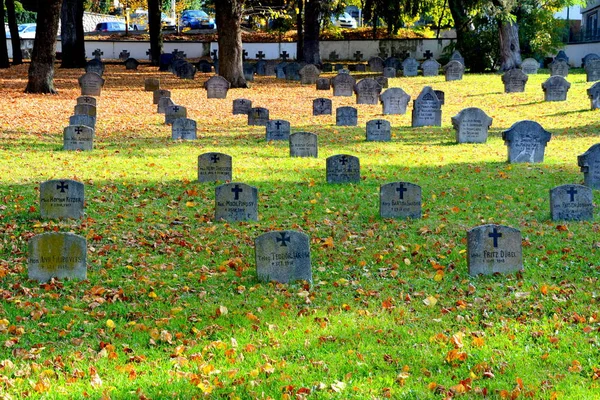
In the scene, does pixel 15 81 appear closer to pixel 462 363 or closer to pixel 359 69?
pixel 359 69

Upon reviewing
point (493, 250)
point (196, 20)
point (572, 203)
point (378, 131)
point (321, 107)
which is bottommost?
point (493, 250)

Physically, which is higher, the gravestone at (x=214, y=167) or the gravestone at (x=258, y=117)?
the gravestone at (x=258, y=117)

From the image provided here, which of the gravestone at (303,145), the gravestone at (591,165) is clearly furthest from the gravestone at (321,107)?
the gravestone at (591,165)

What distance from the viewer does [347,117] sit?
22.5 m

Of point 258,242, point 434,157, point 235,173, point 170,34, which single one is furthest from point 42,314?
point 170,34

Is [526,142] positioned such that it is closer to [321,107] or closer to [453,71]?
[321,107]

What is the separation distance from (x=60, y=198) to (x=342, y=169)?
465cm

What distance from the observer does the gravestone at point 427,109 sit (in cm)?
2205

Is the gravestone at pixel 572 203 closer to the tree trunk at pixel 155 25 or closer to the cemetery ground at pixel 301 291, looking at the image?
the cemetery ground at pixel 301 291

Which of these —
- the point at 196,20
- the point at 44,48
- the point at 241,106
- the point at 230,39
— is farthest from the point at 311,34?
the point at 196,20

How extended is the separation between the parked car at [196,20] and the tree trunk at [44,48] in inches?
1437

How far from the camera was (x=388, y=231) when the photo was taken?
11352 millimetres

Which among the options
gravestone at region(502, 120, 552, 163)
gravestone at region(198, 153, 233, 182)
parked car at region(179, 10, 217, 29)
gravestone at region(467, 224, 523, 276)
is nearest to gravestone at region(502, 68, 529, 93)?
gravestone at region(502, 120, 552, 163)

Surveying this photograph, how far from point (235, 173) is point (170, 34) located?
47.8m
